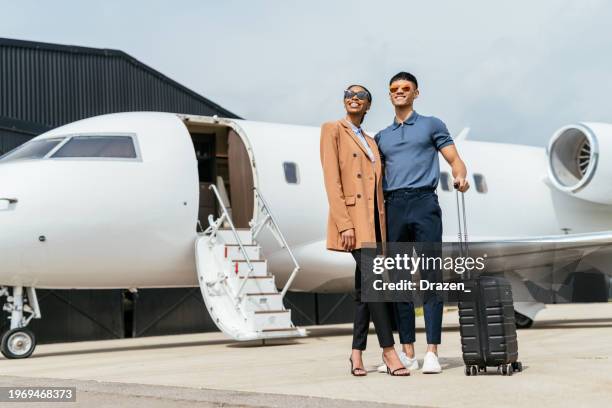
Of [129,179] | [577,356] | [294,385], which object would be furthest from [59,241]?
[577,356]

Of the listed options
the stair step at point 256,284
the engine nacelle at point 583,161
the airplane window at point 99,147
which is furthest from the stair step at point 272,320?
the engine nacelle at point 583,161

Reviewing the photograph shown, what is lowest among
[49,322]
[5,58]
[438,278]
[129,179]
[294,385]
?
[49,322]

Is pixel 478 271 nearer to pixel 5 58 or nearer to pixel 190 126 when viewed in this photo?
pixel 190 126

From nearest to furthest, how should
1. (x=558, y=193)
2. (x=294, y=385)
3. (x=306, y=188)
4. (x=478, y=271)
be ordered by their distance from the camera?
(x=294, y=385)
(x=478, y=271)
(x=306, y=188)
(x=558, y=193)

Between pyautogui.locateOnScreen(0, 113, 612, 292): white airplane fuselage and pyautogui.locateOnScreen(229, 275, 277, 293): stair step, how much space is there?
93 centimetres

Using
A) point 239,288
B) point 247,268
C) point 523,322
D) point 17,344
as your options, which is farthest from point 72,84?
point 523,322

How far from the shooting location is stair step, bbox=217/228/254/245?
465 inches

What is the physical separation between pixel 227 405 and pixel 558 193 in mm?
12554

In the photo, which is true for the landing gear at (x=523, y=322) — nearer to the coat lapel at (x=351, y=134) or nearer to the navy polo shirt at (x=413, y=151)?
the navy polo shirt at (x=413, y=151)

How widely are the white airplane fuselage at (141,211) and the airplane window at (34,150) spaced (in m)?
0.15

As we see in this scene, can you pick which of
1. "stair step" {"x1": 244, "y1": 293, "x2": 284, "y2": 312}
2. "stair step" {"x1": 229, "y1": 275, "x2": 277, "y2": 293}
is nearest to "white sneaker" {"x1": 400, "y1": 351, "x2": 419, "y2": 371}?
"stair step" {"x1": 244, "y1": 293, "x2": 284, "y2": 312}

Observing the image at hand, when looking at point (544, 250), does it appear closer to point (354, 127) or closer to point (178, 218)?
point (178, 218)

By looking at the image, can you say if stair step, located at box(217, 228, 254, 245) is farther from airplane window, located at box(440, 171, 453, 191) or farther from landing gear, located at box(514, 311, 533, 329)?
landing gear, located at box(514, 311, 533, 329)

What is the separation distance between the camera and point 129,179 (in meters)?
11.1
